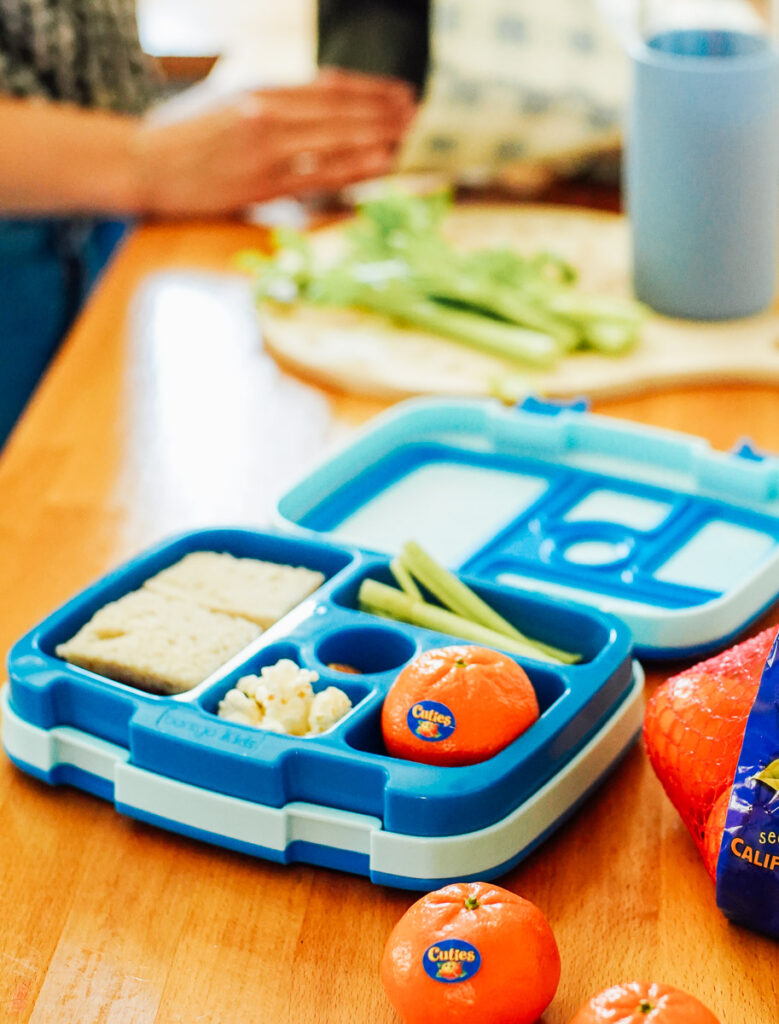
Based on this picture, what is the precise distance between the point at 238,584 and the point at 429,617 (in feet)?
0.50

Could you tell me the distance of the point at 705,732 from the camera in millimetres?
786

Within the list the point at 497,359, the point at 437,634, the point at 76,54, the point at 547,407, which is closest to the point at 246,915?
the point at 437,634

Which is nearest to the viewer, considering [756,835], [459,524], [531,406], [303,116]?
[756,835]

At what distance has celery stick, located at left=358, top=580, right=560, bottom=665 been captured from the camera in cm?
93

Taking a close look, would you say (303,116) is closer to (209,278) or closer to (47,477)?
(209,278)

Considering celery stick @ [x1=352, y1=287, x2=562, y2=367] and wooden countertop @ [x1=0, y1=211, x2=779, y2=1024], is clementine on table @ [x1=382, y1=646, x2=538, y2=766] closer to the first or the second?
wooden countertop @ [x1=0, y1=211, x2=779, y2=1024]

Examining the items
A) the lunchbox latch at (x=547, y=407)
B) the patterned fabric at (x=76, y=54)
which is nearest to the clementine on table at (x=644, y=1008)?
the lunchbox latch at (x=547, y=407)

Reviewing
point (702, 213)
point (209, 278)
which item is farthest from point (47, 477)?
point (702, 213)

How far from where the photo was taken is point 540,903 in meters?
0.80

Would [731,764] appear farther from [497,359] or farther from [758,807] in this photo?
[497,359]

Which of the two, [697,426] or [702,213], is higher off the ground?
[702,213]

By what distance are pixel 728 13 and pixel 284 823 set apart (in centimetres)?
191

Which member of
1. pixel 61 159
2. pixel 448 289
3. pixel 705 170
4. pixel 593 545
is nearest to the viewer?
pixel 593 545

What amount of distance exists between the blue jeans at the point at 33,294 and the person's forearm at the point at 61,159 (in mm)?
82
